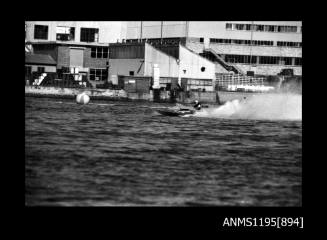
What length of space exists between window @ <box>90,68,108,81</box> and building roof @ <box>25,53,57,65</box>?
385 centimetres

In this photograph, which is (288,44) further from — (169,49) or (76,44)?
(76,44)

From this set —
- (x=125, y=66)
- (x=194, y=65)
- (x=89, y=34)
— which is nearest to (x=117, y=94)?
(x=125, y=66)

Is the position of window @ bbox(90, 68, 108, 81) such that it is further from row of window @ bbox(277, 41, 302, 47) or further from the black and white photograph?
row of window @ bbox(277, 41, 302, 47)

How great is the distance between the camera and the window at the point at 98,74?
65.8 meters

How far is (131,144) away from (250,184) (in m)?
7.65

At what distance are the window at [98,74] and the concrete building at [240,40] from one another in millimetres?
5707

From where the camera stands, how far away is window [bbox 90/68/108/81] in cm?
6575

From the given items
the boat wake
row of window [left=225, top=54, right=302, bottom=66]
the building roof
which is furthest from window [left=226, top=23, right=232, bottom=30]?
the boat wake

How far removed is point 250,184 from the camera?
15617 mm

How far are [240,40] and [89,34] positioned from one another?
Result: 1503 centimetres

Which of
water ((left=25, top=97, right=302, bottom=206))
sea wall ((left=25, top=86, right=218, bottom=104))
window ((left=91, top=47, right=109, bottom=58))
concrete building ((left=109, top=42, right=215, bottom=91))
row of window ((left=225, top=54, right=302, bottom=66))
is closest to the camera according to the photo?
water ((left=25, top=97, right=302, bottom=206))

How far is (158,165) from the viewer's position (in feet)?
A: 58.8

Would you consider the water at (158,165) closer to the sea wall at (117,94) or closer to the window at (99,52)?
the sea wall at (117,94)

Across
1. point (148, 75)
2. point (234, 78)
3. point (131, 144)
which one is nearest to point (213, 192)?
point (131, 144)
